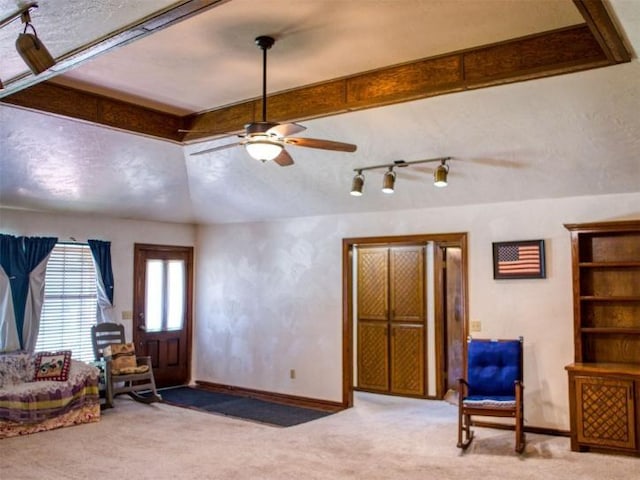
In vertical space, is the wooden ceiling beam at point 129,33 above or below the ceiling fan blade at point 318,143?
above

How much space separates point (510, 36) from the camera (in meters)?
3.95

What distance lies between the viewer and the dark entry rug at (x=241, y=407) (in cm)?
640

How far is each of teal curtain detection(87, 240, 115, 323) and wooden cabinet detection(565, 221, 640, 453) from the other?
17.7ft

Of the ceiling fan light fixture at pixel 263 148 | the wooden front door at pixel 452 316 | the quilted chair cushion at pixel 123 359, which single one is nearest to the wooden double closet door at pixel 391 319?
the wooden front door at pixel 452 316

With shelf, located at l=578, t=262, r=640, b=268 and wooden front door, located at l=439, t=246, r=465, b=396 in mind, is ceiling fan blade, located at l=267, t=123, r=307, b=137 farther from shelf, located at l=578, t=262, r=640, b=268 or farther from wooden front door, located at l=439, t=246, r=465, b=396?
wooden front door, located at l=439, t=246, r=465, b=396

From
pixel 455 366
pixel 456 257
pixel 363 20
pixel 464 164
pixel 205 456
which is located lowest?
pixel 205 456

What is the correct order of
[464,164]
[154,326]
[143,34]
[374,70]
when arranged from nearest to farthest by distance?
[143,34] → [374,70] → [464,164] → [154,326]

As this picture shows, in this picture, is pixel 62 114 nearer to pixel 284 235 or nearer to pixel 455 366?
pixel 284 235

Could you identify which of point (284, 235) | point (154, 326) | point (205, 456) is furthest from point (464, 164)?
point (154, 326)

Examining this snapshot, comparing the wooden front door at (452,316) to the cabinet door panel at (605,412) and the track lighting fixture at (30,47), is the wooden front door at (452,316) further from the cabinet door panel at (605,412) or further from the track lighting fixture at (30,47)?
the track lighting fixture at (30,47)

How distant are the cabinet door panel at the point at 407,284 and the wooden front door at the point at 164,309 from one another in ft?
9.62

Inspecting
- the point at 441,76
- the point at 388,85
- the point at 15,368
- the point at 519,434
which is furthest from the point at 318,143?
the point at 15,368

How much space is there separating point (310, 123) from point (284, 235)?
2.58 metres

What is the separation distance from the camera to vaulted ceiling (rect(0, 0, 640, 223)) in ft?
11.2
